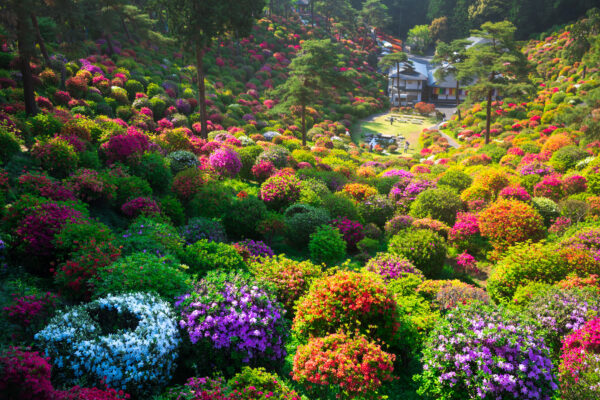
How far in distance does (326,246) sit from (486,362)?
6.33 meters

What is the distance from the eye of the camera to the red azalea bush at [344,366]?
262 inches

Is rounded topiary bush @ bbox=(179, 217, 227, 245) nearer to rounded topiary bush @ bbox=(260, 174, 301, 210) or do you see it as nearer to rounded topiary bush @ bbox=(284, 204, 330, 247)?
rounded topiary bush @ bbox=(284, 204, 330, 247)

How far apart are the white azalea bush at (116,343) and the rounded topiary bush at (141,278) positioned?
36 centimetres

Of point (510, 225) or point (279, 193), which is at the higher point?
point (279, 193)

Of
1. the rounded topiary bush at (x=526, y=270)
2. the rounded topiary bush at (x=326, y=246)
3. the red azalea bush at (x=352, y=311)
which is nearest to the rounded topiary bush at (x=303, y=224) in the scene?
the rounded topiary bush at (x=326, y=246)

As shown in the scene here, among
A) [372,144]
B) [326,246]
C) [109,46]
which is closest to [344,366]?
[326,246]

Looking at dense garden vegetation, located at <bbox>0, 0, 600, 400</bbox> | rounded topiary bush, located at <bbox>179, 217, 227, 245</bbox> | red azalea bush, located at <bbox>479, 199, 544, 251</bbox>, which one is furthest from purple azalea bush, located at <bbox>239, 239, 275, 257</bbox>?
red azalea bush, located at <bbox>479, 199, 544, 251</bbox>

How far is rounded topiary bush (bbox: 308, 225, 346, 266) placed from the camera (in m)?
12.4

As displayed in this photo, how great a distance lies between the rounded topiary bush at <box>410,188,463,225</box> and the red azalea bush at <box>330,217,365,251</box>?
11.0 feet


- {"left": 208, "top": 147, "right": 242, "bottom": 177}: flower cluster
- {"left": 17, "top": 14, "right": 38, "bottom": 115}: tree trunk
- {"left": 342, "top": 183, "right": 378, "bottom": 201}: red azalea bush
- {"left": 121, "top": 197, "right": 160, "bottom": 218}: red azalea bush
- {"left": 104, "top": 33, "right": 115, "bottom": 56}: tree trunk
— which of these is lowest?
{"left": 342, "top": 183, "right": 378, "bottom": 201}: red azalea bush

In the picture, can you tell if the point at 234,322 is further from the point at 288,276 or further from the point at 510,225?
the point at 510,225

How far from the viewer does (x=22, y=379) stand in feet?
16.0

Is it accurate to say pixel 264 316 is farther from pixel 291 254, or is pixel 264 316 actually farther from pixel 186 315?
pixel 291 254

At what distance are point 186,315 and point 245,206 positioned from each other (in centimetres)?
682
